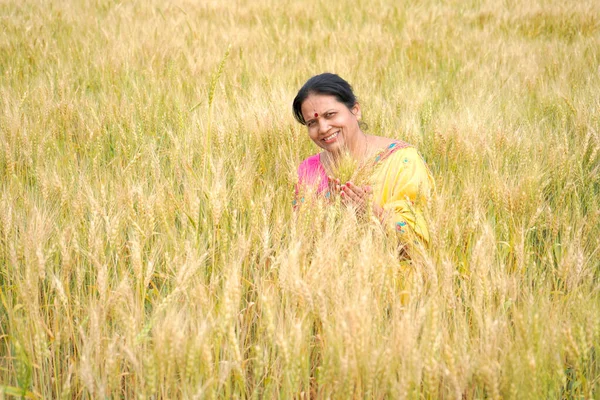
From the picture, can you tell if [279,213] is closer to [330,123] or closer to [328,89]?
Answer: [330,123]

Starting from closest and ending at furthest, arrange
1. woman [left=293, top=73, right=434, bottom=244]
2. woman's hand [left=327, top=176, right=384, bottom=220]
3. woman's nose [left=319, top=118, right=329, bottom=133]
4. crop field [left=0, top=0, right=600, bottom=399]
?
crop field [left=0, top=0, right=600, bottom=399] → woman's hand [left=327, top=176, right=384, bottom=220] → woman [left=293, top=73, right=434, bottom=244] → woman's nose [left=319, top=118, right=329, bottom=133]

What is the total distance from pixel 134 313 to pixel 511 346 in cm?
93

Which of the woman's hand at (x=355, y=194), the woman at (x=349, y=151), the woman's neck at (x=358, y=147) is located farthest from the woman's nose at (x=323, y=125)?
the woman's hand at (x=355, y=194)

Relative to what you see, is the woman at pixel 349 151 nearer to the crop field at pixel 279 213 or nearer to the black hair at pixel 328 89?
the black hair at pixel 328 89

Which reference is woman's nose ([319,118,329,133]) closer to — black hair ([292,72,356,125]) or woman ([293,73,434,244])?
woman ([293,73,434,244])

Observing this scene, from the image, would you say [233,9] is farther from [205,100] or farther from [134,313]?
[134,313]

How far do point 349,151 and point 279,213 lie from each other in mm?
613

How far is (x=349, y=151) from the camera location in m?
2.35

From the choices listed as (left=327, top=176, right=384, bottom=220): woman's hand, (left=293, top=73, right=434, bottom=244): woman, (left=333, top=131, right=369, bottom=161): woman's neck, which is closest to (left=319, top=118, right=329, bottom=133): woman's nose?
(left=293, top=73, right=434, bottom=244): woman

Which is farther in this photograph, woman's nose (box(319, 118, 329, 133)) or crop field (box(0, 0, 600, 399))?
woman's nose (box(319, 118, 329, 133))

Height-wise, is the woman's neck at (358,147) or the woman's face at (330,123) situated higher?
the woman's face at (330,123)

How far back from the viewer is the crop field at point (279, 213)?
3.71 feet

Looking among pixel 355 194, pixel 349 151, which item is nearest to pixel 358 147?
pixel 349 151

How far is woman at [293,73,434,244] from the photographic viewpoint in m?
2.07
